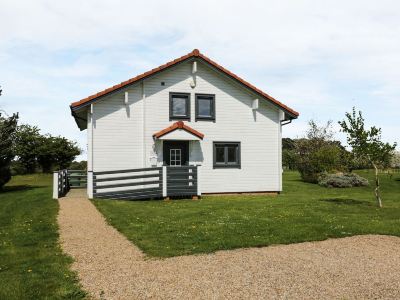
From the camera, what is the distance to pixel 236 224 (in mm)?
11453

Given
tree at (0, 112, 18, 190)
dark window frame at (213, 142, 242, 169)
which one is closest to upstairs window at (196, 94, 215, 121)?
dark window frame at (213, 142, 242, 169)

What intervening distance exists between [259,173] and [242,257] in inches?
589

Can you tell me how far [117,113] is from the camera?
67.1 ft

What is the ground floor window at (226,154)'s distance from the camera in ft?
72.4

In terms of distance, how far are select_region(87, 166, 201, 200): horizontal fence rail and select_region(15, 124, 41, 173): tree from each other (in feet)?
107

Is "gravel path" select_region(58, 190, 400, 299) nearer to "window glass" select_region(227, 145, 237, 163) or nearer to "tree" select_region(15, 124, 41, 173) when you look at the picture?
"window glass" select_region(227, 145, 237, 163)

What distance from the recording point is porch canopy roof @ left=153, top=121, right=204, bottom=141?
20.3m

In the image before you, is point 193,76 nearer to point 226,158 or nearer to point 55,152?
point 226,158

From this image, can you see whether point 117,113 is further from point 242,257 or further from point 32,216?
point 242,257

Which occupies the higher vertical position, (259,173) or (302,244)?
(259,173)

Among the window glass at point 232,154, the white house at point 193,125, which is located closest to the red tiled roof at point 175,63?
the white house at point 193,125

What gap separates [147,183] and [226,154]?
5311 millimetres

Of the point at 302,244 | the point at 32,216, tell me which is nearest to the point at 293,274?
the point at 302,244

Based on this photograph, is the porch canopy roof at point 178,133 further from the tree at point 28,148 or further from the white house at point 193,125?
the tree at point 28,148
